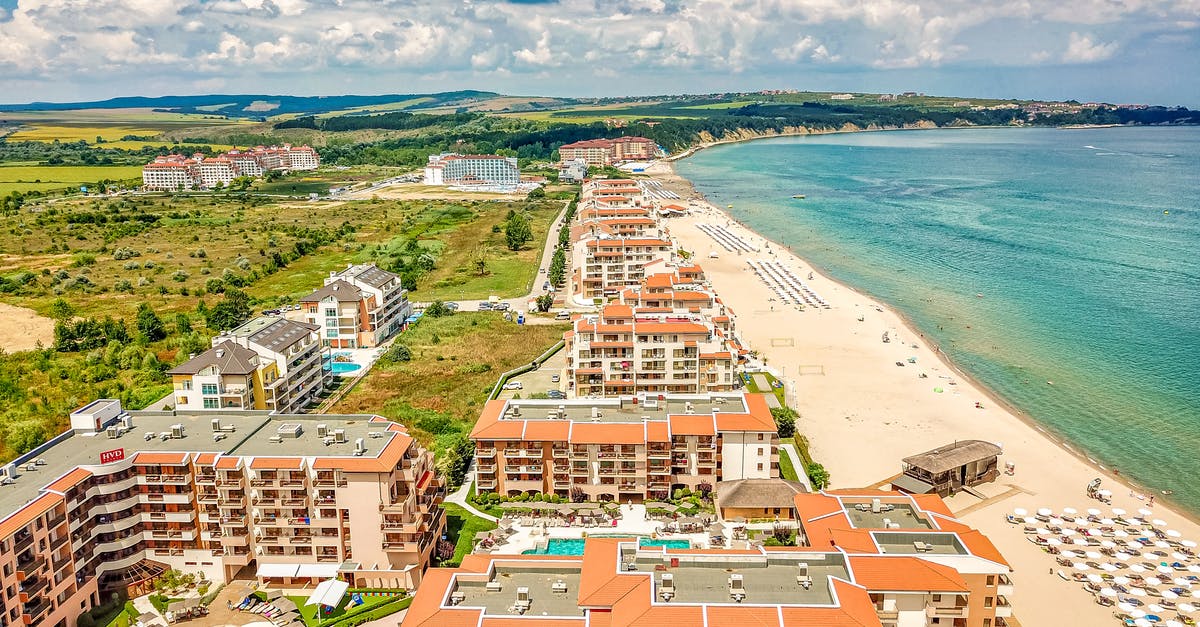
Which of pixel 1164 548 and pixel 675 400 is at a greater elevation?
pixel 675 400

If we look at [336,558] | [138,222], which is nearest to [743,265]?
[336,558]

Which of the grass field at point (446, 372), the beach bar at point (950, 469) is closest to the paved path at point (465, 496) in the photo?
the grass field at point (446, 372)

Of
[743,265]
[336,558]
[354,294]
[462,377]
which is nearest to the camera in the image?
[336,558]

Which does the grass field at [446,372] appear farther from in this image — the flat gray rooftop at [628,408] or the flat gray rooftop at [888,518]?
the flat gray rooftop at [888,518]

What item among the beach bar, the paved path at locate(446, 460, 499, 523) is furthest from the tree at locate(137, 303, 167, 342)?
the beach bar

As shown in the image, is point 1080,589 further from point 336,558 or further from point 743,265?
point 743,265

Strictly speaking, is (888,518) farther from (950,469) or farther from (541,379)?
(541,379)

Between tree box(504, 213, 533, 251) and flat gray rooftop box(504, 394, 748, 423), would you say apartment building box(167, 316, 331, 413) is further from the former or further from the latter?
tree box(504, 213, 533, 251)
